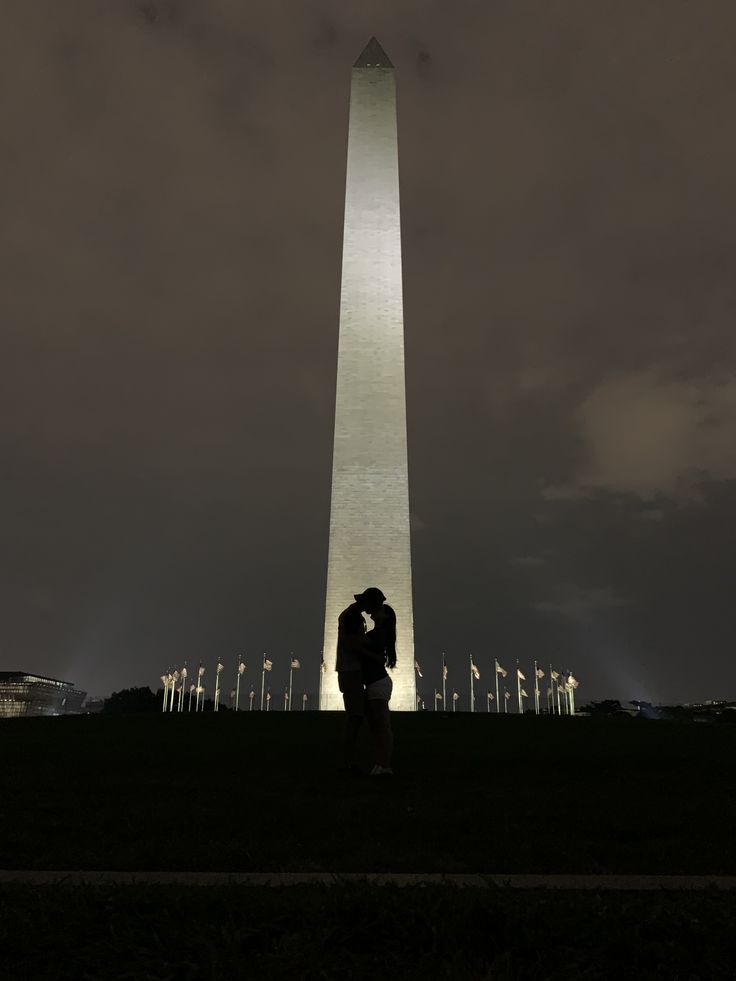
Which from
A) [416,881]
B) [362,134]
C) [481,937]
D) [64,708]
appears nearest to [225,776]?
[416,881]

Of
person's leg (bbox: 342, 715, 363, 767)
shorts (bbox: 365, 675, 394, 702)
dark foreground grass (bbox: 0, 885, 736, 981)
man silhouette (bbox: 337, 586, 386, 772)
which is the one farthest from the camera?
person's leg (bbox: 342, 715, 363, 767)

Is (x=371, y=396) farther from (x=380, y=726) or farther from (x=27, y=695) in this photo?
(x=27, y=695)

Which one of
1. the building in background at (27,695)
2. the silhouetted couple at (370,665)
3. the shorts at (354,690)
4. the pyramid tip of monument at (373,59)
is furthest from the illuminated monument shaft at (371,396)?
the building in background at (27,695)

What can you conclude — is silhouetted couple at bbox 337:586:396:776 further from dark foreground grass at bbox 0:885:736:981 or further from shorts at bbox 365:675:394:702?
dark foreground grass at bbox 0:885:736:981

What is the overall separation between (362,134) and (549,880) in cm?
4410

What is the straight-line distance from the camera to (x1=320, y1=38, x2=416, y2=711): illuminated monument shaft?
3853 cm

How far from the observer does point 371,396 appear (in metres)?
40.4

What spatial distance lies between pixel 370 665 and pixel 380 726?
676mm

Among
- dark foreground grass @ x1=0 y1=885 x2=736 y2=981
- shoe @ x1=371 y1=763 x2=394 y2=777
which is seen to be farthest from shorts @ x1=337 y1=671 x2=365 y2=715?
dark foreground grass @ x1=0 y1=885 x2=736 y2=981

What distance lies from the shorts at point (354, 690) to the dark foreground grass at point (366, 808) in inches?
30.3

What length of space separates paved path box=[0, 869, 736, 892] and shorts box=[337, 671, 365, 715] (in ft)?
14.8

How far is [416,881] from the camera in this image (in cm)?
470

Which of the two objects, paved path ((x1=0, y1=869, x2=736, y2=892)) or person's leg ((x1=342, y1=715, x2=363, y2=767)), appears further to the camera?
person's leg ((x1=342, y1=715, x2=363, y2=767))

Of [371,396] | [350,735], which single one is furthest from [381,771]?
A: [371,396]
